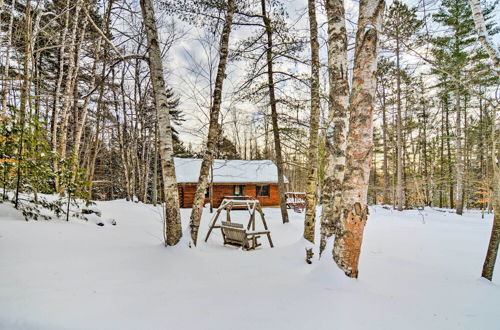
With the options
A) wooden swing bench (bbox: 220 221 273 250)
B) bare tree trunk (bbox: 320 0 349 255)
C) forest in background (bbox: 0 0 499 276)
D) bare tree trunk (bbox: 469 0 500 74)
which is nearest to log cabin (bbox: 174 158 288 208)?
forest in background (bbox: 0 0 499 276)

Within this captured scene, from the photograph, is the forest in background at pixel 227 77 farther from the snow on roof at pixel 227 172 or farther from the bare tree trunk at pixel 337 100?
the snow on roof at pixel 227 172

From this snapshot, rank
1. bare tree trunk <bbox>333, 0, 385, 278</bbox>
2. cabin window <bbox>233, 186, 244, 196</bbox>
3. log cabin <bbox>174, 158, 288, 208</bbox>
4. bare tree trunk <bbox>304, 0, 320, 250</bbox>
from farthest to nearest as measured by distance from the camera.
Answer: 1. cabin window <bbox>233, 186, 244, 196</bbox>
2. log cabin <bbox>174, 158, 288, 208</bbox>
3. bare tree trunk <bbox>304, 0, 320, 250</bbox>
4. bare tree trunk <bbox>333, 0, 385, 278</bbox>

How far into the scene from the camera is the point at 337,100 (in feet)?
14.2

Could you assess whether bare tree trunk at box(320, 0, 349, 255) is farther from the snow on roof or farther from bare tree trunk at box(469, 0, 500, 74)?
the snow on roof

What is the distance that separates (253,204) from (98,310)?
5001 mm

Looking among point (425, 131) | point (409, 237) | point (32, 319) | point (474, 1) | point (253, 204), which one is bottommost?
point (409, 237)

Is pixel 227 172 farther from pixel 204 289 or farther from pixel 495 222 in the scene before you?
pixel 204 289

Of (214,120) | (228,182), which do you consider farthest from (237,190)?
(214,120)

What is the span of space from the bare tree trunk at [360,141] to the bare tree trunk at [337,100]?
1231mm

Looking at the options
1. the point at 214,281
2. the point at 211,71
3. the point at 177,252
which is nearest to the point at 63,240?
the point at 177,252

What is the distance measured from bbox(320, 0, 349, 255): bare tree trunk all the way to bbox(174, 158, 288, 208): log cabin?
14.0 m

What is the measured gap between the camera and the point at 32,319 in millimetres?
2064

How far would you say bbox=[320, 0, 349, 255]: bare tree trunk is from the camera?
4305 millimetres

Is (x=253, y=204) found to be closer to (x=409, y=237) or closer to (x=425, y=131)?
(x=409, y=237)
